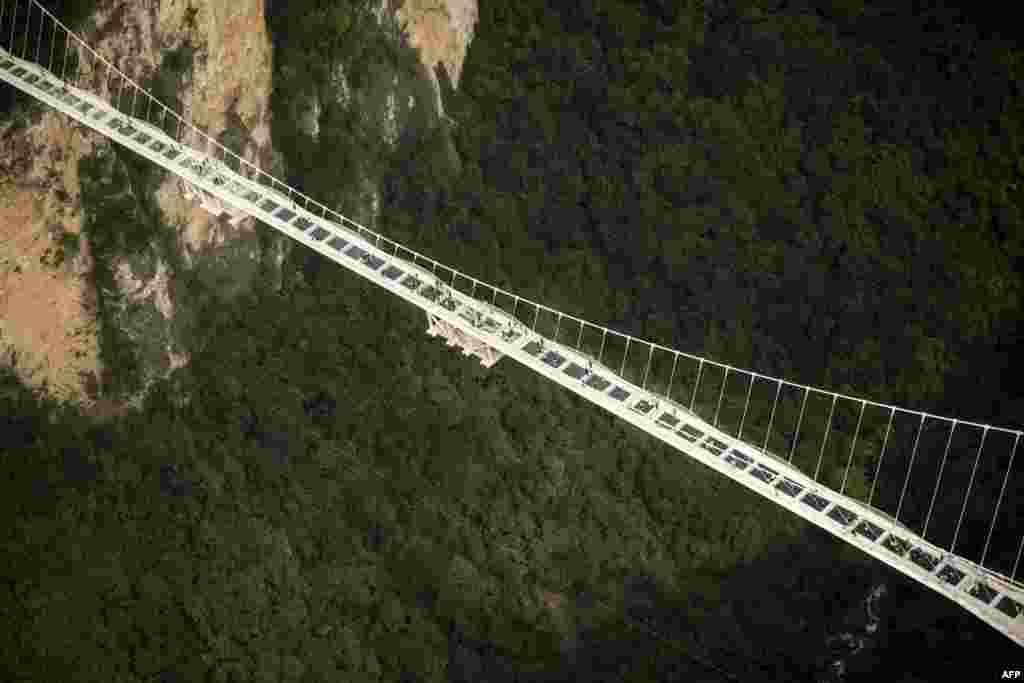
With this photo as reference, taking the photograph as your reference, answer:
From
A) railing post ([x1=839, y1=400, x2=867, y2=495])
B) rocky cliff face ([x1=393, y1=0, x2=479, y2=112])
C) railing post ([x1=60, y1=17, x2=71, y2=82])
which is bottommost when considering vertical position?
railing post ([x1=839, y1=400, x2=867, y2=495])

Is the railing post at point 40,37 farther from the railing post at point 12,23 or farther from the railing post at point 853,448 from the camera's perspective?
the railing post at point 853,448

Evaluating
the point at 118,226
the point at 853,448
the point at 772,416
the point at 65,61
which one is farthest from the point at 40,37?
the point at 853,448

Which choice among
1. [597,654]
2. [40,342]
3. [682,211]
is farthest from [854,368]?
[40,342]

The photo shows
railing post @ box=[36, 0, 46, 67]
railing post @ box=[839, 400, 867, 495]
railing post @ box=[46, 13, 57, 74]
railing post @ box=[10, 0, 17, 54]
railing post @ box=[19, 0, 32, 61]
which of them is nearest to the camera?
railing post @ box=[46, 13, 57, 74]

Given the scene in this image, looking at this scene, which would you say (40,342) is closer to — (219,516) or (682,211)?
(219,516)

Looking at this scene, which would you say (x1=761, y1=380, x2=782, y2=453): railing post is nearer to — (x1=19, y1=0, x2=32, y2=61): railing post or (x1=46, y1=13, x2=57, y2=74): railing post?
(x1=46, y1=13, x2=57, y2=74): railing post

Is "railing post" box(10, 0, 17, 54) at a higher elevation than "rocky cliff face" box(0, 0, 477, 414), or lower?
higher

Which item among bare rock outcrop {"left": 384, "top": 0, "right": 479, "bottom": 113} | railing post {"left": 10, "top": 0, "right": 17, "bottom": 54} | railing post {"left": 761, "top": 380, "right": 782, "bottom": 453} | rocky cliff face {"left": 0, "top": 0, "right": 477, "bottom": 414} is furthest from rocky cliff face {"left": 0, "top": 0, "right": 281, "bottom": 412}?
railing post {"left": 761, "top": 380, "right": 782, "bottom": 453}

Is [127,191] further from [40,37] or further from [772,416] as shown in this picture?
[772,416]

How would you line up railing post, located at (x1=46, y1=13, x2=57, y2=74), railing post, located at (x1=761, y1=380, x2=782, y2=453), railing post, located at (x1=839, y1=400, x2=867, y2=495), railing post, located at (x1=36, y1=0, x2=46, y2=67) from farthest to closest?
1. railing post, located at (x1=839, y1=400, x2=867, y2=495)
2. railing post, located at (x1=761, y1=380, x2=782, y2=453)
3. railing post, located at (x1=36, y1=0, x2=46, y2=67)
4. railing post, located at (x1=46, y1=13, x2=57, y2=74)
